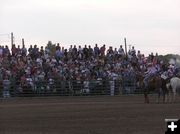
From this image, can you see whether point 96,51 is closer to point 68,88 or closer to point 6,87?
point 68,88

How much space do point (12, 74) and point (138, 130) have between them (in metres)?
20.4

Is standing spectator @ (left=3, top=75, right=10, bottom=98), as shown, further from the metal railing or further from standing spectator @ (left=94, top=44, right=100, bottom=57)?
standing spectator @ (left=94, top=44, right=100, bottom=57)

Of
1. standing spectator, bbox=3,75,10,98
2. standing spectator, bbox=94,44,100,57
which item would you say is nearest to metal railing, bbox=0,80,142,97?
standing spectator, bbox=3,75,10,98

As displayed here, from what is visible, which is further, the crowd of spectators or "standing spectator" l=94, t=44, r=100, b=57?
"standing spectator" l=94, t=44, r=100, b=57

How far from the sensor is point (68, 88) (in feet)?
109

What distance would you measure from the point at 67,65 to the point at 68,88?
64.4 inches

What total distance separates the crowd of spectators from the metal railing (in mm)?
93

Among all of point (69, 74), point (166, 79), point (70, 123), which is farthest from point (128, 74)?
point (70, 123)

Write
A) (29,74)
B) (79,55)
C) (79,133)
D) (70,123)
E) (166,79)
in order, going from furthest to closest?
1. (79,55)
2. (29,74)
3. (166,79)
4. (70,123)
5. (79,133)

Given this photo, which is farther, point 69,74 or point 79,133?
point 69,74

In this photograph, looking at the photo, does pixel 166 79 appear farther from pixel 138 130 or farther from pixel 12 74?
pixel 138 130

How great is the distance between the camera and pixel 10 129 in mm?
13148

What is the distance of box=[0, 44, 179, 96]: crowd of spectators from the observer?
31.6m

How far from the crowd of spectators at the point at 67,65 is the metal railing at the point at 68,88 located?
9 cm
